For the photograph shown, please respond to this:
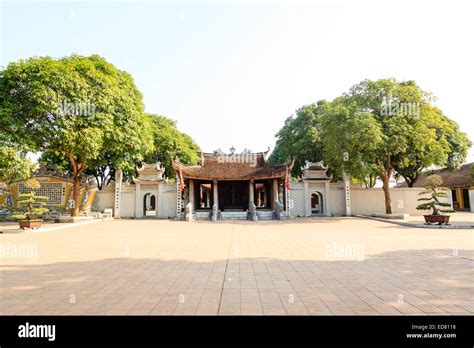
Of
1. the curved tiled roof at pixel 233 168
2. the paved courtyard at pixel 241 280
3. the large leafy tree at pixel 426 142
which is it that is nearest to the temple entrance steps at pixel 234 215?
the curved tiled roof at pixel 233 168

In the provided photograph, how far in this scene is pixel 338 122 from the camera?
21328 millimetres

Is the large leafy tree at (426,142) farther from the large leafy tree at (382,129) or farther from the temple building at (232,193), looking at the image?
the temple building at (232,193)

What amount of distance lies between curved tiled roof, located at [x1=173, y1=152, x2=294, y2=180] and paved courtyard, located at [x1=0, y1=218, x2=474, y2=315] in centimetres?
1587

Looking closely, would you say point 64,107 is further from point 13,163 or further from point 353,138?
point 353,138

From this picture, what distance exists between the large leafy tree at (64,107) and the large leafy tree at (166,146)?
1145 centimetres

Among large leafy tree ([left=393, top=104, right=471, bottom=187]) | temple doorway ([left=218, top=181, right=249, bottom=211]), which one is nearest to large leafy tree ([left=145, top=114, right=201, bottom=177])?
temple doorway ([left=218, top=181, right=249, bottom=211])

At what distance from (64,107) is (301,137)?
80.0 feet

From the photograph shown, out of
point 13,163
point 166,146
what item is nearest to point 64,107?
point 13,163

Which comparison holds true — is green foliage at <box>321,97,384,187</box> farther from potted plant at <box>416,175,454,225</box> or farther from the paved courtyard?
the paved courtyard

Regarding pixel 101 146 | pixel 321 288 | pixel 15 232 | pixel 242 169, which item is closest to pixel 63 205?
pixel 101 146

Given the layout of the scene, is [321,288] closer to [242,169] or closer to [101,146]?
[101,146]

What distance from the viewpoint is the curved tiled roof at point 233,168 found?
84.2 feet

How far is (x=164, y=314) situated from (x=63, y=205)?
25948 millimetres
